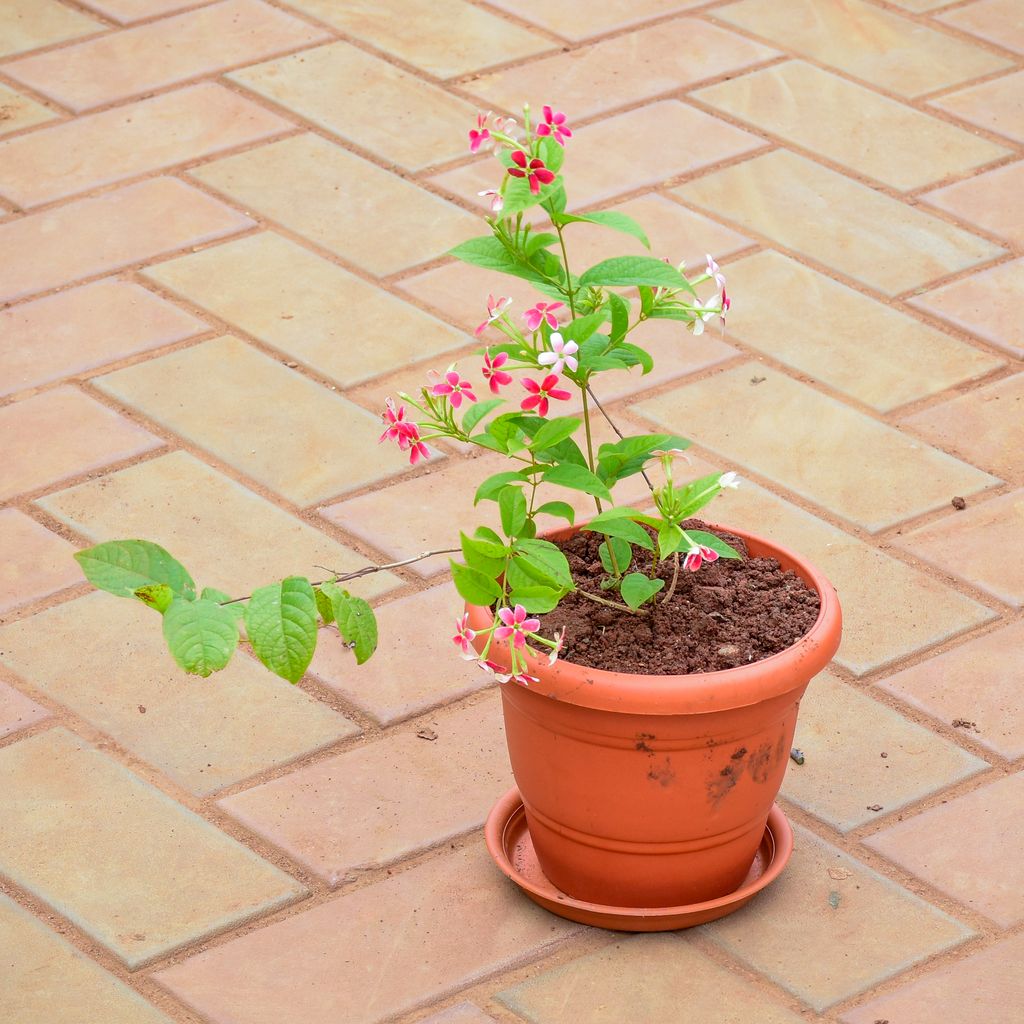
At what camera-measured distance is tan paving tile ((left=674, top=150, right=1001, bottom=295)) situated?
3742 mm

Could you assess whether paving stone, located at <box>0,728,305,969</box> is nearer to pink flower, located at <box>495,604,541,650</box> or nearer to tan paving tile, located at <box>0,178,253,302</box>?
pink flower, located at <box>495,604,541,650</box>

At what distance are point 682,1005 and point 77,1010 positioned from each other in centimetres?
73

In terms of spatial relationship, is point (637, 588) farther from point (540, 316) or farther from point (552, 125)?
point (552, 125)

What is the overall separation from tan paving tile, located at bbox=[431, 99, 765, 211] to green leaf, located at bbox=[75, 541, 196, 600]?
6.79 ft

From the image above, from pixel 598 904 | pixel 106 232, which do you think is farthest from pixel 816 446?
pixel 106 232

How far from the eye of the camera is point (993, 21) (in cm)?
467

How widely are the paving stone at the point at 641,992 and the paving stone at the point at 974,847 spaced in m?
0.33

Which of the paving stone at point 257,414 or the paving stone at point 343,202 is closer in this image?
the paving stone at point 257,414

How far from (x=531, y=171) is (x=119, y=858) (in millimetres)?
1091

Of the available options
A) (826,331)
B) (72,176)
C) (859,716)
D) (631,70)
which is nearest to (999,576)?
(859,716)

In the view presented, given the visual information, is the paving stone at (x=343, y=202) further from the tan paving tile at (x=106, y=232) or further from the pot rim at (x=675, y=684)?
the pot rim at (x=675, y=684)

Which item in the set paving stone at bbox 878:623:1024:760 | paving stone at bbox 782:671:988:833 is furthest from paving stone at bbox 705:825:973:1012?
paving stone at bbox 878:623:1024:760

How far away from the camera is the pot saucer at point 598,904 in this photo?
7.57 feet

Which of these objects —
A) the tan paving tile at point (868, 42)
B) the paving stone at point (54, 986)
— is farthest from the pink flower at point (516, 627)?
the tan paving tile at point (868, 42)
